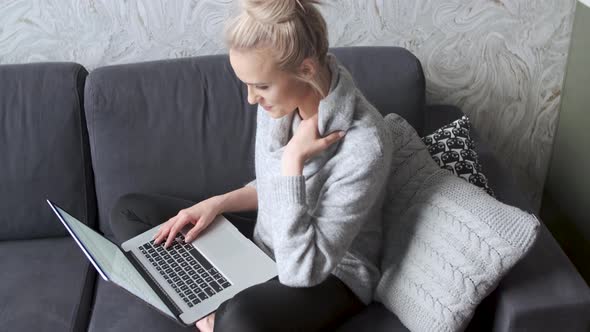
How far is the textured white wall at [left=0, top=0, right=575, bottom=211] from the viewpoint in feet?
6.12

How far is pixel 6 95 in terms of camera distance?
1752 millimetres

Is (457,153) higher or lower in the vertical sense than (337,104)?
lower

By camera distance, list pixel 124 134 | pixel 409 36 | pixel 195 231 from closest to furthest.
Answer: pixel 195 231 → pixel 124 134 → pixel 409 36

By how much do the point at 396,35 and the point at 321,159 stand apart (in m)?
0.72

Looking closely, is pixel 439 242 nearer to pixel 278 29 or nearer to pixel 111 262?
pixel 278 29

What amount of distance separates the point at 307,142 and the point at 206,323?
0.42 meters

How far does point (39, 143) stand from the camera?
1754 millimetres

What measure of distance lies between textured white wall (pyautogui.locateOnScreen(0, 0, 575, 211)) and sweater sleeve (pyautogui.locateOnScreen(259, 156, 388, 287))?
72 centimetres

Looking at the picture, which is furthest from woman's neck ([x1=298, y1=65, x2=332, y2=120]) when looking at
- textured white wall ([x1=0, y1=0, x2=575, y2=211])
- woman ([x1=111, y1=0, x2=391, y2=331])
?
textured white wall ([x1=0, y1=0, x2=575, y2=211])

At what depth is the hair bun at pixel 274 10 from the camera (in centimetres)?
121

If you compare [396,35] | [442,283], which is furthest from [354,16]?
[442,283]

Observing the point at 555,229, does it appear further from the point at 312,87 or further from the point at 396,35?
the point at 312,87

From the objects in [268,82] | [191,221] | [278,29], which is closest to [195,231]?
[191,221]

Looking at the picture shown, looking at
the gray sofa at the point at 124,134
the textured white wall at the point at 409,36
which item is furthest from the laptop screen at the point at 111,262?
the textured white wall at the point at 409,36
